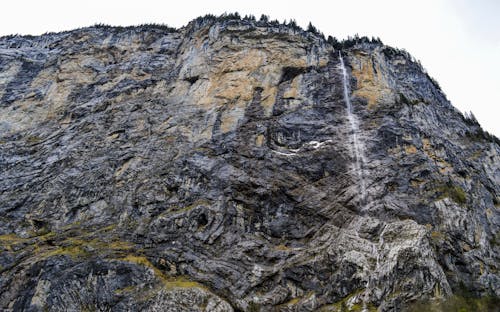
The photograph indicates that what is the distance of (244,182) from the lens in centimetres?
3422

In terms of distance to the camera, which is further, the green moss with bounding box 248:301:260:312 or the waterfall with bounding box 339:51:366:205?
the waterfall with bounding box 339:51:366:205

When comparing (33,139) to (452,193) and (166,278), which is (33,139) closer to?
(166,278)

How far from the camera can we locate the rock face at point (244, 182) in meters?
28.9

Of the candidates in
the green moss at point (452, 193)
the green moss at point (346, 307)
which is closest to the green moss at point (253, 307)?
the green moss at point (346, 307)

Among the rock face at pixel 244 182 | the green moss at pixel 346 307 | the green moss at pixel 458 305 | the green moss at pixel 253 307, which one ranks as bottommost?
the green moss at pixel 253 307

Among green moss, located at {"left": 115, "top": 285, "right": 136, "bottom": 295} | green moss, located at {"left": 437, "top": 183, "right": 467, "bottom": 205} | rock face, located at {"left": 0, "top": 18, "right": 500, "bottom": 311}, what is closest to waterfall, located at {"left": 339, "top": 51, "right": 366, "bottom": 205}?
rock face, located at {"left": 0, "top": 18, "right": 500, "bottom": 311}

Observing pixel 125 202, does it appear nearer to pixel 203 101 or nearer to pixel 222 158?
pixel 222 158

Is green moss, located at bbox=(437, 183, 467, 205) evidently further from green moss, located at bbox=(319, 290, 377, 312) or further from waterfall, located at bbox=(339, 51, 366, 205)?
green moss, located at bbox=(319, 290, 377, 312)

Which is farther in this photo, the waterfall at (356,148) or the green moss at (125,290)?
the waterfall at (356,148)

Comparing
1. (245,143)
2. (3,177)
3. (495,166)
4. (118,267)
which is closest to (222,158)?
(245,143)

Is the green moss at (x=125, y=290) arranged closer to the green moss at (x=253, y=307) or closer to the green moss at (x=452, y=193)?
the green moss at (x=253, y=307)

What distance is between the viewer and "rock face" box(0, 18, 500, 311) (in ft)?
94.8

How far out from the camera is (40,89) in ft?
161

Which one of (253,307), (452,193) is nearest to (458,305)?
(452,193)
